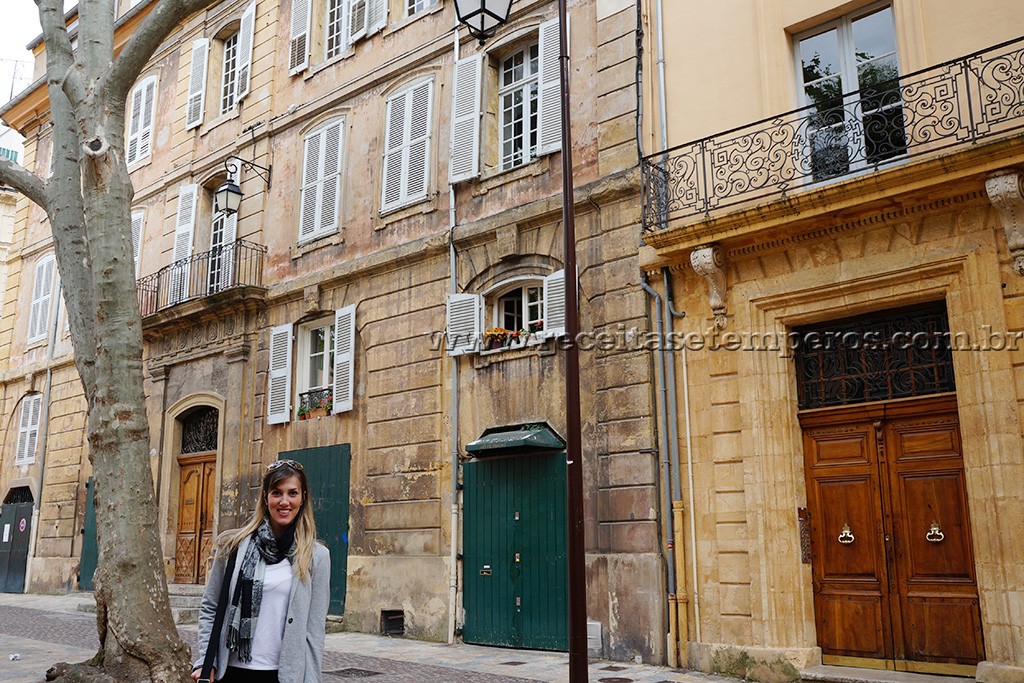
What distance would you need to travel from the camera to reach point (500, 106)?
12.9 metres

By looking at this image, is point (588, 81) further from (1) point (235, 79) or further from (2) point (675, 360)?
(1) point (235, 79)

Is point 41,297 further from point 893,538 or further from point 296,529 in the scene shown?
point 296,529

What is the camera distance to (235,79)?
17469mm

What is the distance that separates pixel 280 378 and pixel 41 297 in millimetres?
10616

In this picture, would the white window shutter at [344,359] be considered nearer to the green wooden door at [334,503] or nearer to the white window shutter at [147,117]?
the green wooden door at [334,503]

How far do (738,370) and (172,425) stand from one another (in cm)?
1152

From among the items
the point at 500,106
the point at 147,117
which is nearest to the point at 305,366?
the point at 500,106

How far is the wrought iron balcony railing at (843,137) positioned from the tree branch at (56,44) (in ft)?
19.9

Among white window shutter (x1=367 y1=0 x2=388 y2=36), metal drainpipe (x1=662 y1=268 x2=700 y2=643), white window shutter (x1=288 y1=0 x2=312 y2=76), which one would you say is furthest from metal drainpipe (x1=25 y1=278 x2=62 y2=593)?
metal drainpipe (x1=662 y1=268 x2=700 y2=643)

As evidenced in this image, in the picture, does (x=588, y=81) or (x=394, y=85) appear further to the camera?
(x=394, y=85)

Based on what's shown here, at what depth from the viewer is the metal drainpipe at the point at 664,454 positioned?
30.8 ft

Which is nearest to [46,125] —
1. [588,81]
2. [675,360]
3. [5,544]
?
[5,544]

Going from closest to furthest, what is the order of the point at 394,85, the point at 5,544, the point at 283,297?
1. the point at 394,85
2. the point at 283,297
3. the point at 5,544

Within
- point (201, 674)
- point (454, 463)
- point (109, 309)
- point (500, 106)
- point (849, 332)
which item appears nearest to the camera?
point (201, 674)
